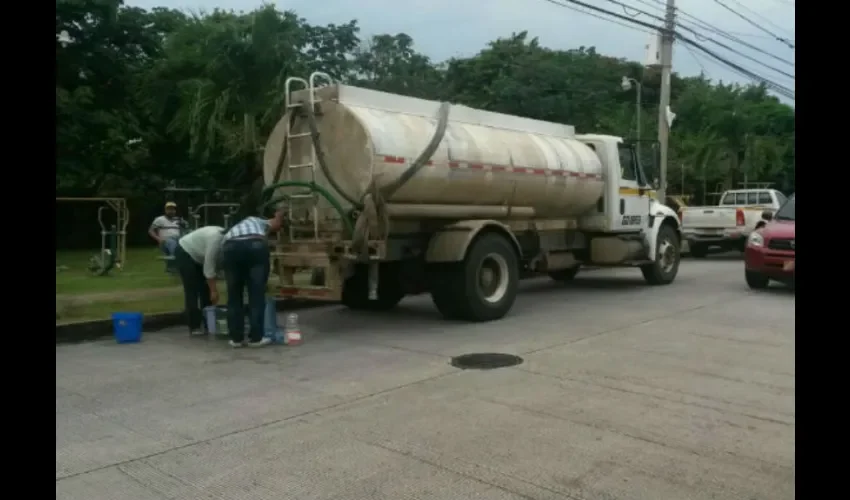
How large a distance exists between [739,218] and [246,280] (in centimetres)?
1546

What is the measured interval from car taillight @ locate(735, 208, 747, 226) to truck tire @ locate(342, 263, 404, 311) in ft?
39.8

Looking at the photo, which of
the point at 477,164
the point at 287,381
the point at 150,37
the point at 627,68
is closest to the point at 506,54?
the point at 150,37

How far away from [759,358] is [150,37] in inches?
857

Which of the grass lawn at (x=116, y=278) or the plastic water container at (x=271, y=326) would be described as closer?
the plastic water container at (x=271, y=326)

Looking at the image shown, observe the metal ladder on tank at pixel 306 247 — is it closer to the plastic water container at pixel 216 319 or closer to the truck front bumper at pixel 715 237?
the plastic water container at pixel 216 319

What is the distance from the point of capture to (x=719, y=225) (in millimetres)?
20656

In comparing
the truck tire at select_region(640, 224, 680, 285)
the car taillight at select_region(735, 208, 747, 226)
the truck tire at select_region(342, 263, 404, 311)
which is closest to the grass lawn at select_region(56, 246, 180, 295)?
the truck tire at select_region(342, 263, 404, 311)

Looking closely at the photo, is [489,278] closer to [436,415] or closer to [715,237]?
[436,415]

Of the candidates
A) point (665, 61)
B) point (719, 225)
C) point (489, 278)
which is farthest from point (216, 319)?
point (665, 61)

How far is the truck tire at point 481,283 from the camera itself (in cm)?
1002

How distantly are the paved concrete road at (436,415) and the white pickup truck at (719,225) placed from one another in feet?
36.6

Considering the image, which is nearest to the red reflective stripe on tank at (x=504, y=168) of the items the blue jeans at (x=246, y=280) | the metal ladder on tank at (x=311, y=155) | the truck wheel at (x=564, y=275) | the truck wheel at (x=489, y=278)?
the truck wheel at (x=489, y=278)

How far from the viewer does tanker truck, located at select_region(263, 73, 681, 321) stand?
9289 millimetres

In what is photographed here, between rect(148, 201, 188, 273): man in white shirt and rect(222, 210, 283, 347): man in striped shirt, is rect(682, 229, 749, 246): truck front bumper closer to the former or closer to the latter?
rect(148, 201, 188, 273): man in white shirt
